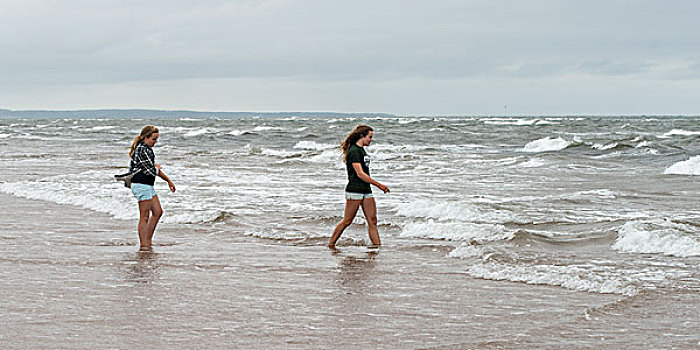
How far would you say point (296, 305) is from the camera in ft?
19.0

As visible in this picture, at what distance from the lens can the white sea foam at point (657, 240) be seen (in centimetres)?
829

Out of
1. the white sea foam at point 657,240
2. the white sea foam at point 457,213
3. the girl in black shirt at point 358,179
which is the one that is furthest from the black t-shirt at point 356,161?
the white sea foam at point 657,240

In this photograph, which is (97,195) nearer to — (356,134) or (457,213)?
(457,213)

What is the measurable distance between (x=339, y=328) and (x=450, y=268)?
255 centimetres

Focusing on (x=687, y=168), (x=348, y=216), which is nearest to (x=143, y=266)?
(x=348, y=216)

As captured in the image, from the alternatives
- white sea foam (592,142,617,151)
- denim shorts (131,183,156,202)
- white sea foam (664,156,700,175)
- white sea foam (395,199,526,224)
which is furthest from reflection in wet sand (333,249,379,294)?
white sea foam (592,142,617,151)

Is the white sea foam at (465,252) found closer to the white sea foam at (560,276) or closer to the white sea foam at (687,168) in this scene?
the white sea foam at (560,276)

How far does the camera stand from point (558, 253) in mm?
8391

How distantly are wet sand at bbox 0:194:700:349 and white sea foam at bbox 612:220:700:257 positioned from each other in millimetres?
2067

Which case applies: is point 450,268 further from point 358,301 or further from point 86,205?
point 86,205

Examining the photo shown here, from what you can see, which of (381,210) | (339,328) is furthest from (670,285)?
(381,210)

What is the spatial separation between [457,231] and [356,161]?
1839 mm

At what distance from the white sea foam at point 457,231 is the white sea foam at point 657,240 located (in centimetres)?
128

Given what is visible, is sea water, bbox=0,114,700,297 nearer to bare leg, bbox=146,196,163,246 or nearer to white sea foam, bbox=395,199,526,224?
white sea foam, bbox=395,199,526,224
